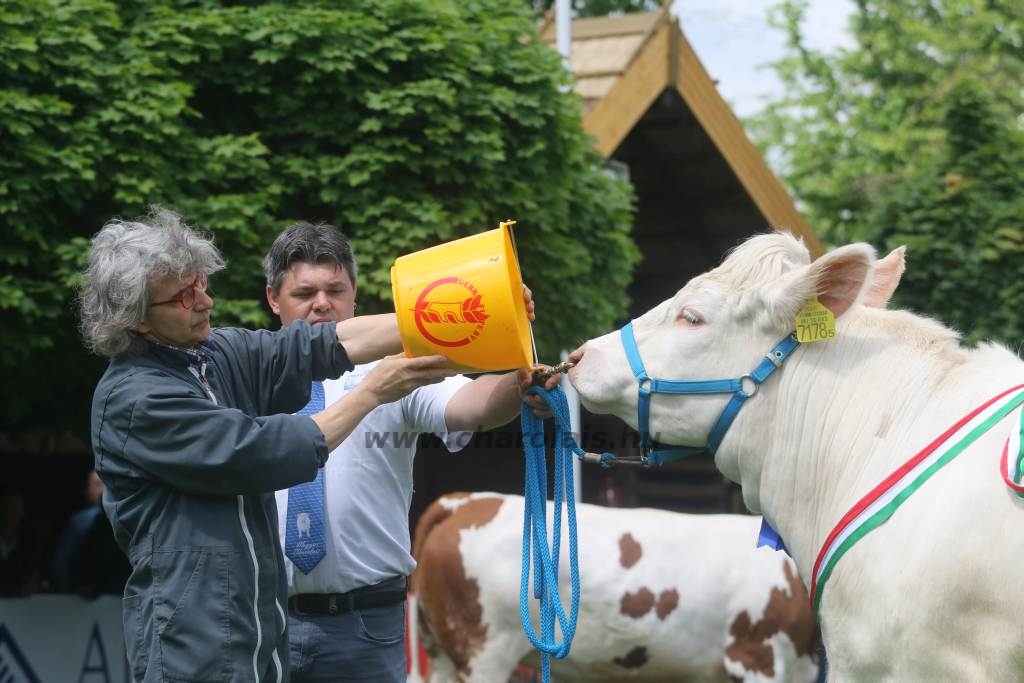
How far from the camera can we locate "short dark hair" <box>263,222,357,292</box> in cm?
377

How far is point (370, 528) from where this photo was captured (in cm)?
353

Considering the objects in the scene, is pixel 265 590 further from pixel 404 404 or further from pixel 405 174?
pixel 405 174

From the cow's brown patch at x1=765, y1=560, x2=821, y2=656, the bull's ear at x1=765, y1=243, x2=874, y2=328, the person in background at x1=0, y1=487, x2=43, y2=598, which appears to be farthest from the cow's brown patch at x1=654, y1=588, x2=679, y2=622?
the person in background at x1=0, y1=487, x2=43, y2=598

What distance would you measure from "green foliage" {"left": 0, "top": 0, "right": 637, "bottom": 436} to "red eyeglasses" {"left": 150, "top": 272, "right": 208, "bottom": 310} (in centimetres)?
277

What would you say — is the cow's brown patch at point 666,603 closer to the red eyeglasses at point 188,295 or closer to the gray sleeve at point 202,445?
the gray sleeve at point 202,445

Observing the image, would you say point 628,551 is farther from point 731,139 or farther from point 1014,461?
point 731,139

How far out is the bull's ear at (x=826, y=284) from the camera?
2943 mm

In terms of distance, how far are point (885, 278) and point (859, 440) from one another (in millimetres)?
585

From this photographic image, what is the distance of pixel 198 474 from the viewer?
2754 mm

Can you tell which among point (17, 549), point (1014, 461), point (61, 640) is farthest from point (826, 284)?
point (17, 549)

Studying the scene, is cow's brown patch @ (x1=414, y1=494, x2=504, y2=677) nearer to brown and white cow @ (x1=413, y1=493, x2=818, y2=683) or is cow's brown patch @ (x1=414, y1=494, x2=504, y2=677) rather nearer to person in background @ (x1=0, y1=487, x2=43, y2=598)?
brown and white cow @ (x1=413, y1=493, x2=818, y2=683)

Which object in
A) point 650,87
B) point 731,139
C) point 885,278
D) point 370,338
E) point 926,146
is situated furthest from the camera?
point 926,146

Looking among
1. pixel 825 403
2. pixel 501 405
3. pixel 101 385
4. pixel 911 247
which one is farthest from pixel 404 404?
pixel 911 247

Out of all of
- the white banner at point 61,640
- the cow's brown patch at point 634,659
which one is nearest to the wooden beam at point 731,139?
the cow's brown patch at point 634,659
